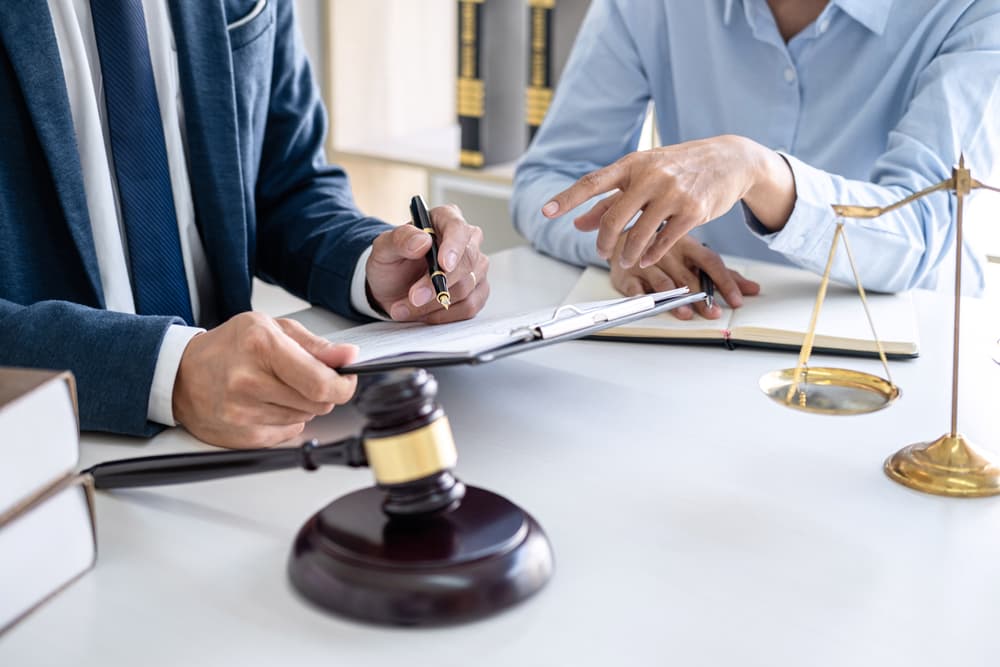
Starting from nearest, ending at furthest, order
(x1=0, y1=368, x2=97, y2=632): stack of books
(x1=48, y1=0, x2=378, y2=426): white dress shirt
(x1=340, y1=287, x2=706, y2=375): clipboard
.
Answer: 1. (x1=0, y1=368, x2=97, y2=632): stack of books
2. (x1=340, y1=287, x2=706, y2=375): clipboard
3. (x1=48, y1=0, x2=378, y2=426): white dress shirt

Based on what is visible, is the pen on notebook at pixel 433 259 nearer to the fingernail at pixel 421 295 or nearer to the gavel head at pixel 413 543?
the fingernail at pixel 421 295

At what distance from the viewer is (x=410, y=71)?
3.10 meters

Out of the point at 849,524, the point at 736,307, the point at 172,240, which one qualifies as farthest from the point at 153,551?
the point at 736,307

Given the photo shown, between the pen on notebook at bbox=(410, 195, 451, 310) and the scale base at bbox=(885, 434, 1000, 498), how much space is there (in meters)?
0.46

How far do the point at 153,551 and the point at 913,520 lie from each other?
0.54 m

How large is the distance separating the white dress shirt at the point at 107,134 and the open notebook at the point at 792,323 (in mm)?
311

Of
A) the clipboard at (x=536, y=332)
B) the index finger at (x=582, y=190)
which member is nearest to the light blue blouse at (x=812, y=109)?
the index finger at (x=582, y=190)

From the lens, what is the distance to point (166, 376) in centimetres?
89

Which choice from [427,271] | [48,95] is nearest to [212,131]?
[48,95]

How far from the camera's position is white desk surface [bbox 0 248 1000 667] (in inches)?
25.0

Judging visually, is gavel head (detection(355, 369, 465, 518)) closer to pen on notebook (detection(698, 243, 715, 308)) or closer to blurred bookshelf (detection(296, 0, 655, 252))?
pen on notebook (detection(698, 243, 715, 308))

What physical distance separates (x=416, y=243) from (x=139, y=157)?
13.8 inches

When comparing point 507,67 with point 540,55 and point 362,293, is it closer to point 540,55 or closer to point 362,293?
point 540,55

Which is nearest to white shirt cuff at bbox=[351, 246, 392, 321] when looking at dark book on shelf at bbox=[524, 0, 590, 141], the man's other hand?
the man's other hand
